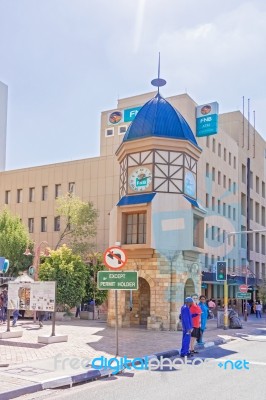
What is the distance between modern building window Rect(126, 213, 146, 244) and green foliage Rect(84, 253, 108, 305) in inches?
417

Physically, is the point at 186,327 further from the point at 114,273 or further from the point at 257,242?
the point at 257,242

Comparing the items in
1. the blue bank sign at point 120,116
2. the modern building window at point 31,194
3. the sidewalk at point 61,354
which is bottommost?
the sidewalk at point 61,354

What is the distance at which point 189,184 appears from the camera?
26109 millimetres

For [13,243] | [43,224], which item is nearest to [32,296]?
[13,243]

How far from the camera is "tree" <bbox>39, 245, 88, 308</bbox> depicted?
1191 inches

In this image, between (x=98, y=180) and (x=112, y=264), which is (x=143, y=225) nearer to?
(x=112, y=264)

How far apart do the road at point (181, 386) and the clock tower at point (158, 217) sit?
10878 millimetres

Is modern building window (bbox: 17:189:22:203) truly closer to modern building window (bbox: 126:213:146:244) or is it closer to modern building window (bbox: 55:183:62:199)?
modern building window (bbox: 55:183:62:199)

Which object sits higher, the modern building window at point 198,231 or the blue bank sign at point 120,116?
the blue bank sign at point 120,116

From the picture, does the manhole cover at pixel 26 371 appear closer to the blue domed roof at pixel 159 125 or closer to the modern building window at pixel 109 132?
the blue domed roof at pixel 159 125

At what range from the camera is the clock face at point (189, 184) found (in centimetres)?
2573

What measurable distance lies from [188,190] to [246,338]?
777cm

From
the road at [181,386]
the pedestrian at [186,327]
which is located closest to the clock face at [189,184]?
the pedestrian at [186,327]

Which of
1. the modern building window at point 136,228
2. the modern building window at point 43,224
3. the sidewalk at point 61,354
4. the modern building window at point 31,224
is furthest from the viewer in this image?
the modern building window at point 31,224
